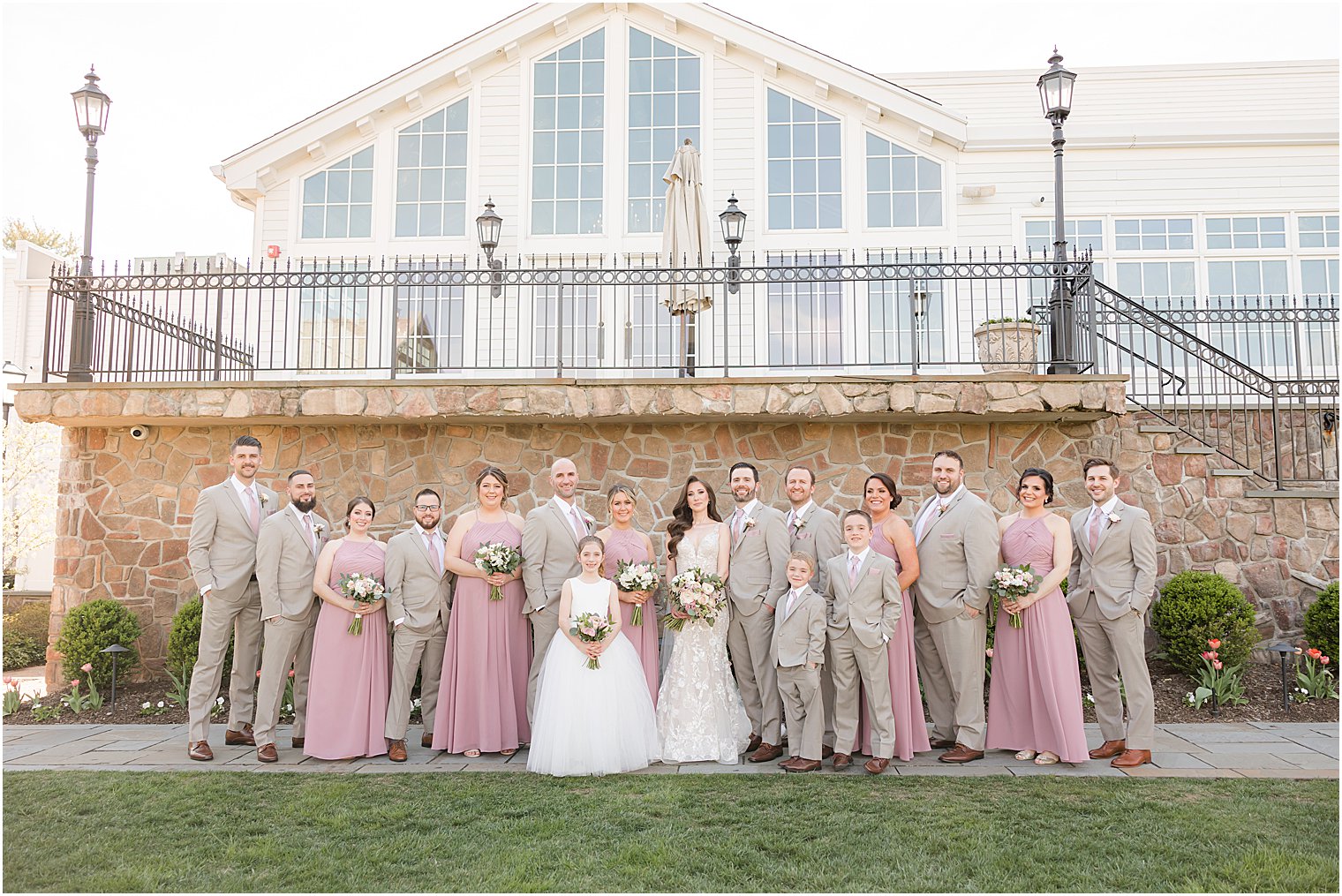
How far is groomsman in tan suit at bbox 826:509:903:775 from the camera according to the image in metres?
6.21

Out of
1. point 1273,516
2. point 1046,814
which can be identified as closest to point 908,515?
point 1273,516

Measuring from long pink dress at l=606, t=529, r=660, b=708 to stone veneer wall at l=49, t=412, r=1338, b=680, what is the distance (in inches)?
95.7

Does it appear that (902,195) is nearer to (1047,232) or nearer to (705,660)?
(1047,232)

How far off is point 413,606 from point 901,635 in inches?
142

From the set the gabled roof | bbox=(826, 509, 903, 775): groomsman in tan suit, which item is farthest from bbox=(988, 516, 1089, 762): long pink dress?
the gabled roof

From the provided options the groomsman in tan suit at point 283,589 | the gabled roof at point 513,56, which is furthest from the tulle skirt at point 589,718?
the gabled roof at point 513,56

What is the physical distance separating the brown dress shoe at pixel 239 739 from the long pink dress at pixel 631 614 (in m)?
3.17

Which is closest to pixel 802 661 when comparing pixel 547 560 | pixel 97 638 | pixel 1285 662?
pixel 547 560

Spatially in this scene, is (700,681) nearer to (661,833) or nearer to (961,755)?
(661,833)

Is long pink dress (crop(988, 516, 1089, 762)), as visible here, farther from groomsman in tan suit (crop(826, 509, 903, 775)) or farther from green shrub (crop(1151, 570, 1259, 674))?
green shrub (crop(1151, 570, 1259, 674))

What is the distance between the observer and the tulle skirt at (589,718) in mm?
6152

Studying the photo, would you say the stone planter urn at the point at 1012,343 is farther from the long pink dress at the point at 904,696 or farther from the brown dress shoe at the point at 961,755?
the brown dress shoe at the point at 961,755

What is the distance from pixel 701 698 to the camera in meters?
6.63

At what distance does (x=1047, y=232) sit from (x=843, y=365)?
6.45 m
